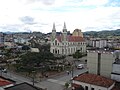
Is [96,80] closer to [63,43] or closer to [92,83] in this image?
[92,83]

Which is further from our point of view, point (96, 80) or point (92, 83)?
point (96, 80)

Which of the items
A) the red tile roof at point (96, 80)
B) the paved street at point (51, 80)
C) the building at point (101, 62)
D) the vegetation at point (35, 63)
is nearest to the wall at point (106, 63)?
the building at point (101, 62)

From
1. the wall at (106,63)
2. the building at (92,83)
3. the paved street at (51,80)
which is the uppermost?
the wall at (106,63)

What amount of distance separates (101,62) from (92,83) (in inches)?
140

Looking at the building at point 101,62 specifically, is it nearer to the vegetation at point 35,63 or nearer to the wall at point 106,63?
the wall at point 106,63

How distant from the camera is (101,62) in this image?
21109 millimetres

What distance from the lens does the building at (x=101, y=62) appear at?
2047 cm

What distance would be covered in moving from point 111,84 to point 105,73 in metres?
2.99

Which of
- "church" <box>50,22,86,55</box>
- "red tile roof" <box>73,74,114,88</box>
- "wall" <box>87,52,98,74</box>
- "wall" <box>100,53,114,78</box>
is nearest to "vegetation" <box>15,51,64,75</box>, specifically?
"wall" <box>87,52,98,74</box>

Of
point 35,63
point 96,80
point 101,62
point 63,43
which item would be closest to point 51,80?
point 35,63

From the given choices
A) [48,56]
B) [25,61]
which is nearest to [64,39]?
[48,56]

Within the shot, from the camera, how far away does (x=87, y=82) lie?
18844 mm

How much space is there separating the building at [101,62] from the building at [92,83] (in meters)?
2.00

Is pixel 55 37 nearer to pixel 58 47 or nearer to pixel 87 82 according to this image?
pixel 58 47
